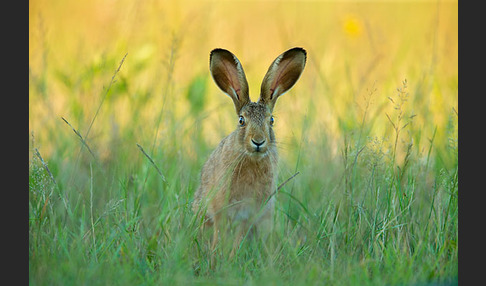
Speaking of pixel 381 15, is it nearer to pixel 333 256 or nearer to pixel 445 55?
pixel 445 55

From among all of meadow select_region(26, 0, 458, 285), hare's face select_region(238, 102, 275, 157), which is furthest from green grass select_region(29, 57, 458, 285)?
hare's face select_region(238, 102, 275, 157)

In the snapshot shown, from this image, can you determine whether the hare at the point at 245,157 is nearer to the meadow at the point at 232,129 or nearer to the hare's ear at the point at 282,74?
the hare's ear at the point at 282,74

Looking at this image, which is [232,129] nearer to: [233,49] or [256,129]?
[233,49]

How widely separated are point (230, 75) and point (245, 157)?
0.67 m

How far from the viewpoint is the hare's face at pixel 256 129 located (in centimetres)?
498

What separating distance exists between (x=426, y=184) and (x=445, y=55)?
55.1 inches

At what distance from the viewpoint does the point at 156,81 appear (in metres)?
6.80

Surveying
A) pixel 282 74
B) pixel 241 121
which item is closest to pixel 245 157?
pixel 241 121

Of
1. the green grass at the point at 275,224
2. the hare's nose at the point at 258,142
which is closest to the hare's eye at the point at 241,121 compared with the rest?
the hare's nose at the point at 258,142

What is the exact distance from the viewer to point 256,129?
502 centimetres

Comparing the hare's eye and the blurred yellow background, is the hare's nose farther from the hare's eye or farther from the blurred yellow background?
the blurred yellow background

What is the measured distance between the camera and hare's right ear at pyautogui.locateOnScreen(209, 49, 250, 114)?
5.23 metres

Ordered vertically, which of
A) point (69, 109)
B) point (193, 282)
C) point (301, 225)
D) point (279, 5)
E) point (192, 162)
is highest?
point (279, 5)

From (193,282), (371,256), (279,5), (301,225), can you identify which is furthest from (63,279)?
(279,5)
